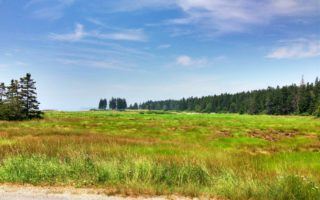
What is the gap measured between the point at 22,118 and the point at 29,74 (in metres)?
9.13

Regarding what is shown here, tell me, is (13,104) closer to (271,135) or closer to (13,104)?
(13,104)

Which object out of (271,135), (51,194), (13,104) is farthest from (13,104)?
(51,194)

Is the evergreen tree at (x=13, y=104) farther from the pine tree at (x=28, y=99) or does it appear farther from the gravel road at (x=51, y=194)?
the gravel road at (x=51, y=194)

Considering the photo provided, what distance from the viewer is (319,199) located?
8633 millimetres

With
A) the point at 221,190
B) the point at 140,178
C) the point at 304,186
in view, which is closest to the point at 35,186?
the point at 140,178

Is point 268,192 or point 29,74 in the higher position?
point 29,74

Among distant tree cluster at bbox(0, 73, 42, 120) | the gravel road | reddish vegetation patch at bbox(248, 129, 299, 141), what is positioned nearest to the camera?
the gravel road

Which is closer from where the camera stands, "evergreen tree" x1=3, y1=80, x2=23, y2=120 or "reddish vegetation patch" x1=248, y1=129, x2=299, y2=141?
"reddish vegetation patch" x1=248, y1=129, x2=299, y2=141

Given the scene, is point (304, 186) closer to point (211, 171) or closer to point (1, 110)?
point (211, 171)

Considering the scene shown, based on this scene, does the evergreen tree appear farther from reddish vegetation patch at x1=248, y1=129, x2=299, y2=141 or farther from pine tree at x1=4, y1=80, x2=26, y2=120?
reddish vegetation patch at x1=248, y1=129, x2=299, y2=141

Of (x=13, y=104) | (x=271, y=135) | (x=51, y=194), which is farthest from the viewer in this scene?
(x=13, y=104)

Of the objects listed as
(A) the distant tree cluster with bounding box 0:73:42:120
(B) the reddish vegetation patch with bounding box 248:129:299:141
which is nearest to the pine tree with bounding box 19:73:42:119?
(A) the distant tree cluster with bounding box 0:73:42:120

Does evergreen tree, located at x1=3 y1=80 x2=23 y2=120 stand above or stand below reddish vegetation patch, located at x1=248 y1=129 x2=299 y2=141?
above

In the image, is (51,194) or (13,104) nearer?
(51,194)
